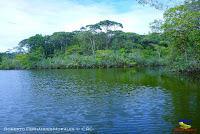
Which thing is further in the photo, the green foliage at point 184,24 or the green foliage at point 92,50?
the green foliage at point 92,50

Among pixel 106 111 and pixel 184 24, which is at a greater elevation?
pixel 184 24

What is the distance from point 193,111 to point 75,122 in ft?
23.2

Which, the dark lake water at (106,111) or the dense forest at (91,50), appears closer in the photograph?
the dark lake water at (106,111)

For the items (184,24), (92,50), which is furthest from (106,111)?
(92,50)

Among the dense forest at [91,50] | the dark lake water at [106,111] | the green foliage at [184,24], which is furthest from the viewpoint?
the dense forest at [91,50]

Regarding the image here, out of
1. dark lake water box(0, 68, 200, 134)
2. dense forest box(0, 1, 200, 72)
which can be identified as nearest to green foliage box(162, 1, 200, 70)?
dark lake water box(0, 68, 200, 134)

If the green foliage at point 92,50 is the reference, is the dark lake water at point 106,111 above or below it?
below

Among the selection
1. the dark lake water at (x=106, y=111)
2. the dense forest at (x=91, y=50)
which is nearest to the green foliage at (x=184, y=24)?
the dark lake water at (x=106, y=111)

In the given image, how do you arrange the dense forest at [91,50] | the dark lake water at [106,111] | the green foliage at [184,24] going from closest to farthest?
1. the dark lake water at [106,111]
2. the green foliage at [184,24]
3. the dense forest at [91,50]

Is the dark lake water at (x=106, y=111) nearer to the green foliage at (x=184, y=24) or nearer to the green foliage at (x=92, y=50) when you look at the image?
the green foliage at (x=184, y=24)

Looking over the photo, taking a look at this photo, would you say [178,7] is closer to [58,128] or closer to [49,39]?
[58,128]

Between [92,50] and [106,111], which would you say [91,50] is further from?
[106,111]

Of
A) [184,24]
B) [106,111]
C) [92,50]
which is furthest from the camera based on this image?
[92,50]

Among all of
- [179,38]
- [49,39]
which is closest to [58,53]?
[49,39]
